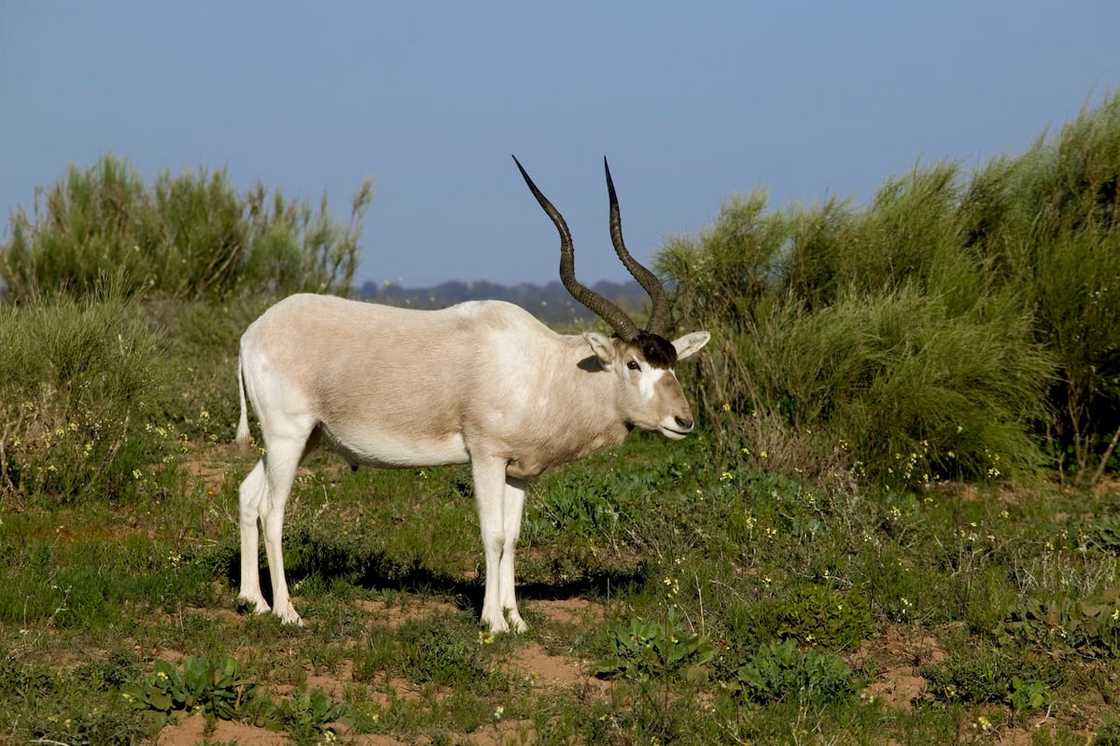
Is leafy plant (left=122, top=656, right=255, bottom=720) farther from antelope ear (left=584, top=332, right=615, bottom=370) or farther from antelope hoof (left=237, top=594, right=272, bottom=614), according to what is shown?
antelope ear (left=584, top=332, right=615, bottom=370)

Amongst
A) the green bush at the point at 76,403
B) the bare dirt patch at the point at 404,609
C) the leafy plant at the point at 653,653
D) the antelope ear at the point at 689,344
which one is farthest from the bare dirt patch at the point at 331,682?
the green bush at the point at 76,403

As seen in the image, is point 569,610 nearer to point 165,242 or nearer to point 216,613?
point 216,613

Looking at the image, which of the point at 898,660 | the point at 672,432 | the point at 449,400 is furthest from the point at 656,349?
the point at 898,660

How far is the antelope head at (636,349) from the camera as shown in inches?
292

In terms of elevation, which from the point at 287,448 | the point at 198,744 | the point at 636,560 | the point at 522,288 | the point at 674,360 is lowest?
→ the point at 522,288

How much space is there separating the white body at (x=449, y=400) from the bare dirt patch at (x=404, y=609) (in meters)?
0.46

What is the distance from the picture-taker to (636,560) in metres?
9.44

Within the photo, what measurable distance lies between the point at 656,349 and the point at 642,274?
61 centimetres

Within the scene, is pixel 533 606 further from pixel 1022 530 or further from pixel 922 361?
pixel 922 361

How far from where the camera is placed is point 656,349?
292 inches

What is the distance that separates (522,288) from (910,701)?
609ft

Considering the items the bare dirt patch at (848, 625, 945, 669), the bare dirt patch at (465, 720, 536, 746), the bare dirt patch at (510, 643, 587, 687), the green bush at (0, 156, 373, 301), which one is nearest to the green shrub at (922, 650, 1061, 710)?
the bare dirt patch at (848, 625, 945, 669)

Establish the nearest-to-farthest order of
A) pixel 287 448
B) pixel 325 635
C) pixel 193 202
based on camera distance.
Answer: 1. pixel 325 635
2. pixel 287 448
3. pixel 193 202

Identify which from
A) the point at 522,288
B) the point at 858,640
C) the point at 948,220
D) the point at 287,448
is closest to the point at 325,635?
the point at 287,448
